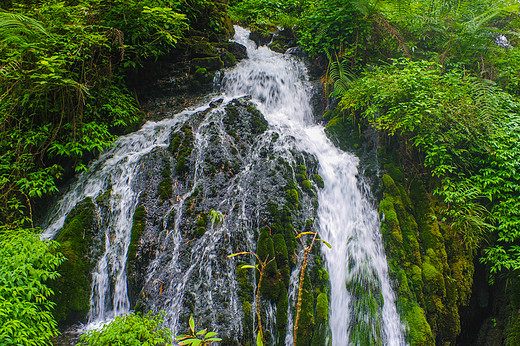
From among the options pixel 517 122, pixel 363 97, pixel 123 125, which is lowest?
pixel 517 122

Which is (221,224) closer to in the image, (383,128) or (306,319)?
(306,319)

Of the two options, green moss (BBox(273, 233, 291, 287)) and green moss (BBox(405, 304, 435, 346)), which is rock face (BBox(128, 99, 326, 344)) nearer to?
green moss (BBox(273, 233, 291, 287))

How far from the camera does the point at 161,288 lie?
3.87 meters

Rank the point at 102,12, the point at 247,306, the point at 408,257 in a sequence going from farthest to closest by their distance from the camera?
the point at 102,12, the point at 408,257, the point at 247,306

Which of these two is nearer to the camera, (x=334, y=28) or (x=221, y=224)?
(x=221, y=224)

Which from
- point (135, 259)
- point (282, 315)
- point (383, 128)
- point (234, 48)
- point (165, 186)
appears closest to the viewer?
point (282, 315)

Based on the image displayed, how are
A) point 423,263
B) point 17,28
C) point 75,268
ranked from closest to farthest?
point 75,268, point 17,28, point 423,263

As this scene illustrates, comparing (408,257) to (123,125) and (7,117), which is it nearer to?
(123,125)

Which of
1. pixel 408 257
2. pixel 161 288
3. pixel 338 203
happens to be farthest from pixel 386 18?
pixel 161 288

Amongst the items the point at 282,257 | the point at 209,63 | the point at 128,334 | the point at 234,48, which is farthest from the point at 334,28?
the point at 128,334

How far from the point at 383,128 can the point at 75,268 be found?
5960 millimetres

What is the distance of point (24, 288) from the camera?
3.06 meters

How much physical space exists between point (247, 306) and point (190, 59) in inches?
265

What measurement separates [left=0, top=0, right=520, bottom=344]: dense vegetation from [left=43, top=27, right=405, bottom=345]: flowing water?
16.0 inches
